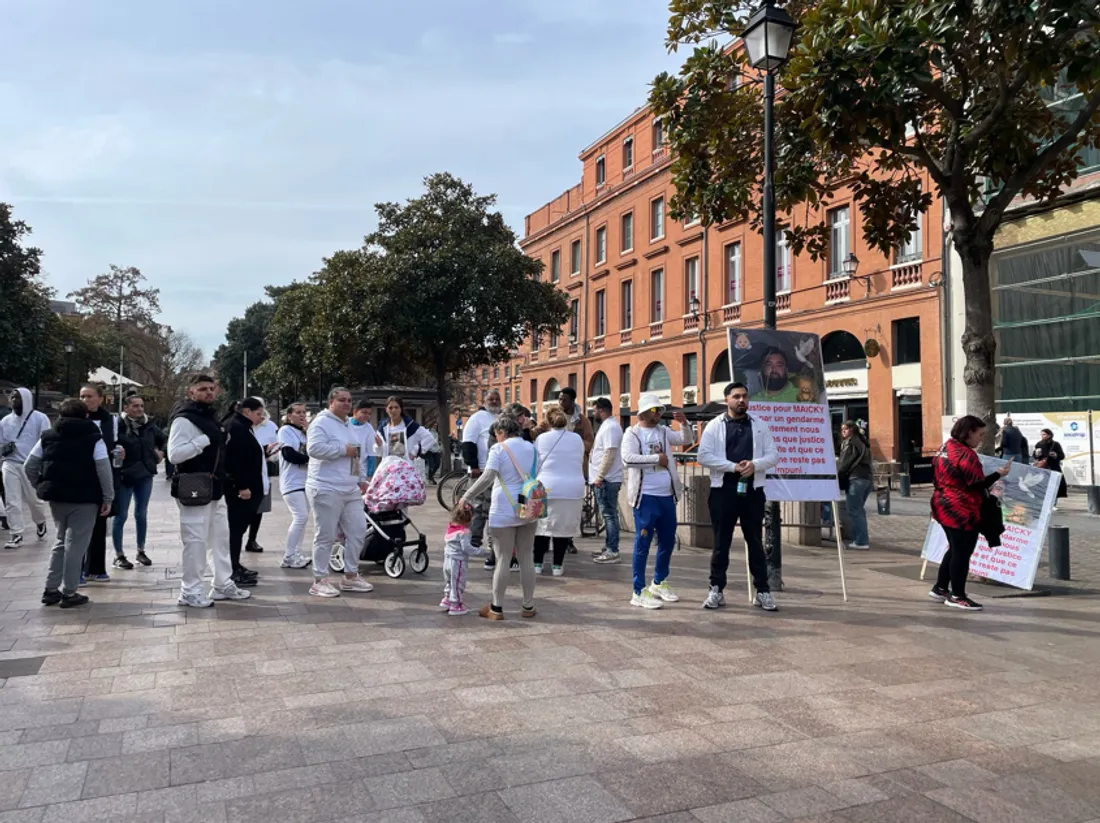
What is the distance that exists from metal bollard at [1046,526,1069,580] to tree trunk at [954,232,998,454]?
1141 mm

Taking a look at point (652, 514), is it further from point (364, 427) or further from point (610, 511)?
point (364, 427)

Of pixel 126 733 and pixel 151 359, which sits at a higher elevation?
pixel 151 359

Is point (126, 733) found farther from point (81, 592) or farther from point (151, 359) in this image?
point (151, 359)

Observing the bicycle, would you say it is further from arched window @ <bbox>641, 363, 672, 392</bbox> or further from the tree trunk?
arched window @ <bbox>641, 363, 672, 392</bbox>

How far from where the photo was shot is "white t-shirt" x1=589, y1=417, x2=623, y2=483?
9.24m

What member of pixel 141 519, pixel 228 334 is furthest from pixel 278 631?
pixel 228 334

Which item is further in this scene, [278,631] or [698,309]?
[698,309]

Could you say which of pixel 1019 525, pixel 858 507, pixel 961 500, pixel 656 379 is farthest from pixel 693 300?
pixel 961 500

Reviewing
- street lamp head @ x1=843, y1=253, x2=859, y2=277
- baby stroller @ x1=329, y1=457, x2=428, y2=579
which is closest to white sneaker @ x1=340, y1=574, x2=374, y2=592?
baby stroller @ x1=329, y1=457, x2=428, y2=579

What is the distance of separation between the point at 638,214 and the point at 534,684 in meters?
35.1

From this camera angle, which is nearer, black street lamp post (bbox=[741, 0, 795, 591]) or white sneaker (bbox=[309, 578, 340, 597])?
white sneaker (bbox=[309, 578, 340, 597])

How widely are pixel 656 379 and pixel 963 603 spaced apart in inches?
1189

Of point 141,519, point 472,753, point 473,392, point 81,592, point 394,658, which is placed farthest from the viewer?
point 473,392

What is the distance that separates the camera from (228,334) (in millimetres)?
65000
